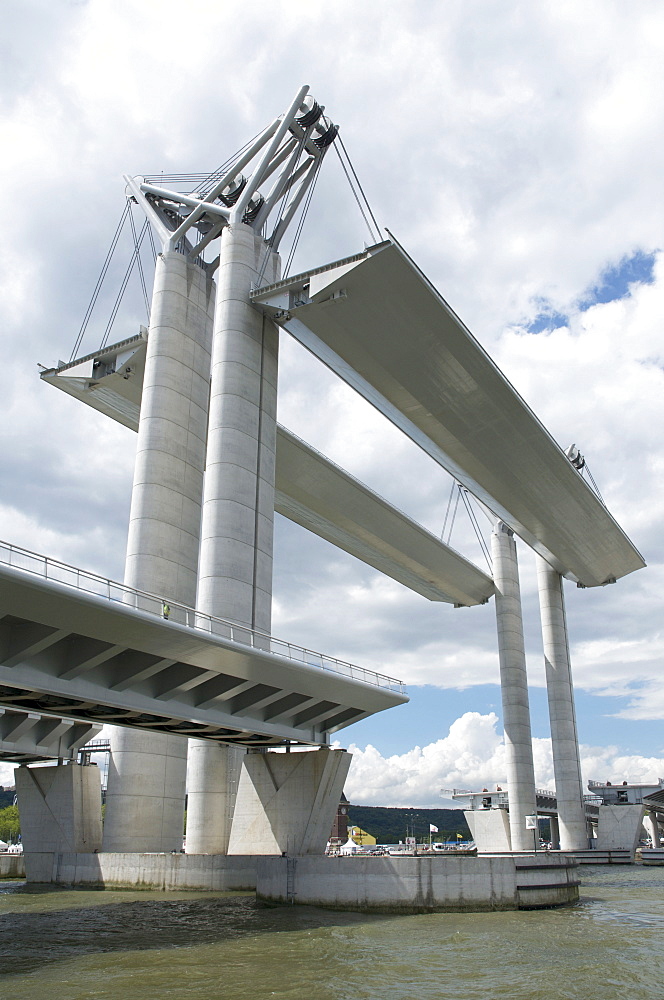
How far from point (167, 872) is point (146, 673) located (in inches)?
509

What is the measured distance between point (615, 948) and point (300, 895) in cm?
1146

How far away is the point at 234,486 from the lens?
115 ft

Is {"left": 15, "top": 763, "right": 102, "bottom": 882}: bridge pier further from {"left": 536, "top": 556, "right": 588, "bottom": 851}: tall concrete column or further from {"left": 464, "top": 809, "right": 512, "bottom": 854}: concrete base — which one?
{"left": 536, "top": 556, "right": 588, "bottom": 851}: tall concrete column

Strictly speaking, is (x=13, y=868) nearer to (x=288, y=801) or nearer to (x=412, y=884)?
(x=288, y=801)

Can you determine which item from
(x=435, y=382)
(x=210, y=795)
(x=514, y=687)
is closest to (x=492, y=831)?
(x=514, y=687)

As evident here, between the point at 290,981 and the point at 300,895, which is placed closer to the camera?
the point at 290,981

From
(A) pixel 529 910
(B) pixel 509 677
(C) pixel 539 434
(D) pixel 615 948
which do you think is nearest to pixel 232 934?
(D) pixel 615 948

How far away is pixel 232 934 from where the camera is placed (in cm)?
2006

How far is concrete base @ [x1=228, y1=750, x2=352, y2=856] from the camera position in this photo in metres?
28.6

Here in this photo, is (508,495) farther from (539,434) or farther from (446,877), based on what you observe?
(446,877)

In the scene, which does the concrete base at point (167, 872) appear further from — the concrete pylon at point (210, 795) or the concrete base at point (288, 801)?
the concrete pylon at point (210, 795)

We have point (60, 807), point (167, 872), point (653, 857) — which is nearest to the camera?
point (167, 872)

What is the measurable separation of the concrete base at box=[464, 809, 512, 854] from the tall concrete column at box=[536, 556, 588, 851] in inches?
199

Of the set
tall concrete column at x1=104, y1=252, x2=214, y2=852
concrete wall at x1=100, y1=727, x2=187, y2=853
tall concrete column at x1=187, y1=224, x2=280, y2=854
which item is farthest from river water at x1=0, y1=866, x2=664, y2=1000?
tall concrete column at x1=187, y1=224, x2=280, y2=854
